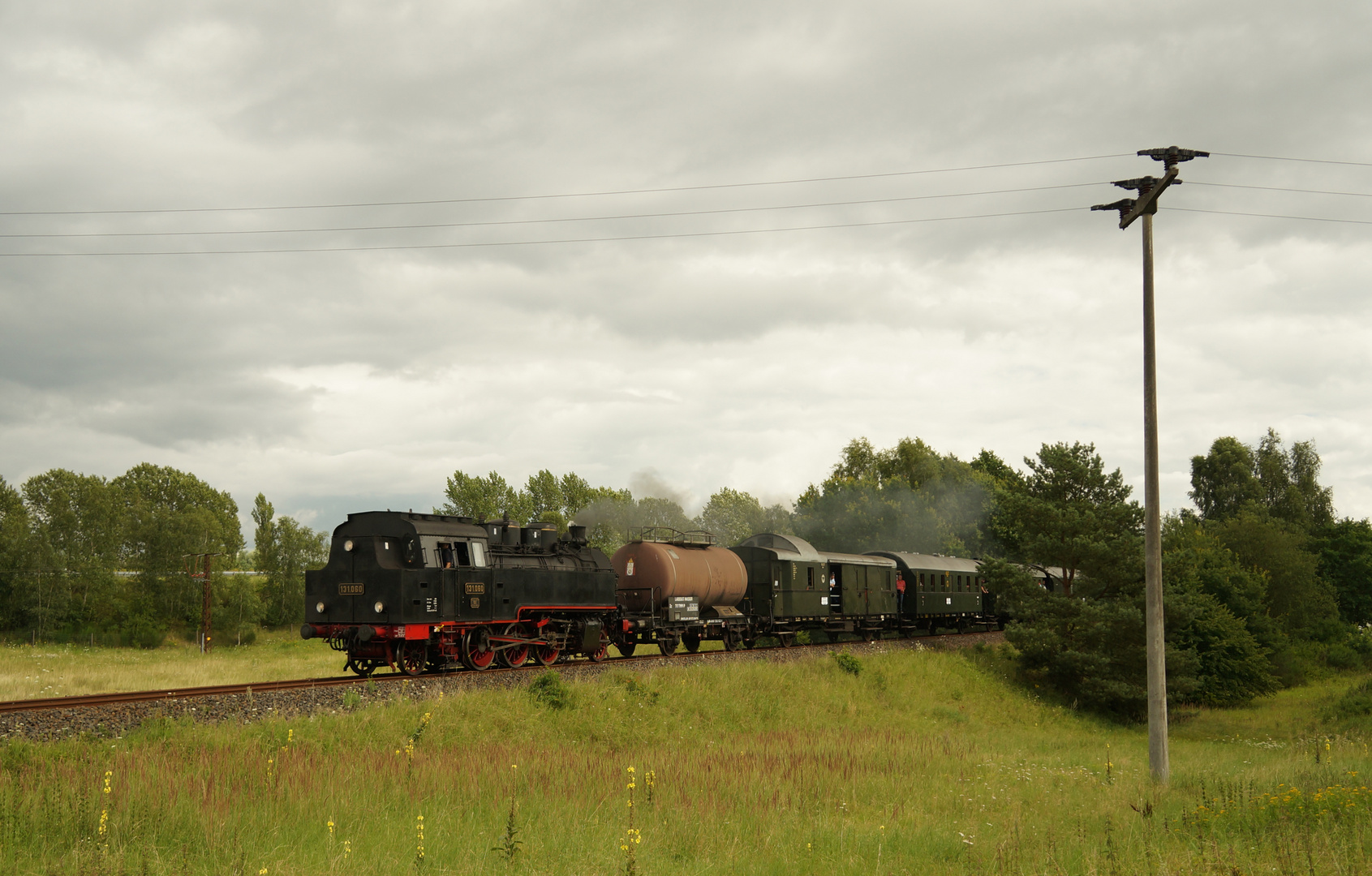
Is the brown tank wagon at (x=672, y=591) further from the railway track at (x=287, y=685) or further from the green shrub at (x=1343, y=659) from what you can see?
the green shrub at (x=1343, y=659)

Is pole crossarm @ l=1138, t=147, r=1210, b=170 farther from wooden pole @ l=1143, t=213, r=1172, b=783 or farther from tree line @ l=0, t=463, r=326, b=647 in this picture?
tree line @ l=0, t=463, r=326, b=647

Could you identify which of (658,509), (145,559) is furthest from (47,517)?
(658,509)

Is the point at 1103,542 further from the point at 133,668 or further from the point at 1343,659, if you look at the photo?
the point at 133,668

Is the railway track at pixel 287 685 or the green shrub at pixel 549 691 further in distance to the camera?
the green shrub at pixel 549 691

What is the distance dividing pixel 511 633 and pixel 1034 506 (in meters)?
22.2

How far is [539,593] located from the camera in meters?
23.8

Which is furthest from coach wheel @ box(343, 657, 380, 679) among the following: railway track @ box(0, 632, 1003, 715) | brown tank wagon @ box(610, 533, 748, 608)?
brown tank wagon @ box(610, 533, 748, 608)

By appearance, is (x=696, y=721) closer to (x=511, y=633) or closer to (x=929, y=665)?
(x=511, y=633)

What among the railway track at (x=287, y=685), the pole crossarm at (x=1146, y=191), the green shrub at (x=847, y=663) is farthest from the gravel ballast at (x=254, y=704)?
the pole crossarm at (x=1146, y=191)

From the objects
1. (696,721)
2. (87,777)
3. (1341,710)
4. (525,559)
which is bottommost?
(1341,710)

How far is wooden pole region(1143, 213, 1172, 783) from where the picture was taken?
53.2 feet

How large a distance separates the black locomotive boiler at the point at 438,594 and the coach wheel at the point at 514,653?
0.03m

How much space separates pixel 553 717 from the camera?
19844mm

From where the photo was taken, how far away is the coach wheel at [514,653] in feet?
77.0
